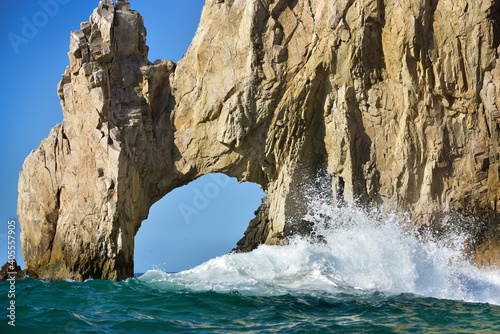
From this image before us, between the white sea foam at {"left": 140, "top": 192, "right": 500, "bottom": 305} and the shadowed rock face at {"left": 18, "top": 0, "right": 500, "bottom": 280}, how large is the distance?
2.00 ft

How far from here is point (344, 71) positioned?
12.3m

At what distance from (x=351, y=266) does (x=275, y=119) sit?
466 centimetres

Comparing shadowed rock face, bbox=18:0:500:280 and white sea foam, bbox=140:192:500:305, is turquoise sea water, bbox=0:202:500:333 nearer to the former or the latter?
white sea foam, bbox=140:192:500:305

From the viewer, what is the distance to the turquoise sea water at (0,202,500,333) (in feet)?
20.7

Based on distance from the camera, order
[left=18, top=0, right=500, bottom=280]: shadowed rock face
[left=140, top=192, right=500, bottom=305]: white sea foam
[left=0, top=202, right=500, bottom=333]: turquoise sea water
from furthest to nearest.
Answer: [left=18, top=0, right=500, bottom=280]: shadowed rock face → [left=140, top=192, right=500, bottom=305]: white sea foam → [left=0, top=202, right=500, bottom=333]: turquoise sea water


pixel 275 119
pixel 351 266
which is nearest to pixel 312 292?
pixel 351 266

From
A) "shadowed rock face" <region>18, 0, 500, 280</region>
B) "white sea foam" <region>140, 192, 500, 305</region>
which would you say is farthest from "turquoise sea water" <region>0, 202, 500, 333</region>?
"shadowed rock face" <region>18, 0, 500, 280</region>

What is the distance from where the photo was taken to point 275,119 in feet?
42.1

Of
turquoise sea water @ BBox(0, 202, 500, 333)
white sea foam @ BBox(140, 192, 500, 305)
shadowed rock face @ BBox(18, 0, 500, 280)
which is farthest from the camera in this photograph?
shadowed rock face @ BBox(18, 0, 500, 280)

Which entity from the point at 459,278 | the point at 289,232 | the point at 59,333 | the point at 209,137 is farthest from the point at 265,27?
the point at 59,333

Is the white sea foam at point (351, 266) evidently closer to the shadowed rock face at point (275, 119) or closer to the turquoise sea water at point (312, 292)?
the turquoise sea water at point (312, 292)

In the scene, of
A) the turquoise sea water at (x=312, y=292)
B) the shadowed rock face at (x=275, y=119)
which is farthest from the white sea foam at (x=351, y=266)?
the shadowed rock face at (x=275, y=119)

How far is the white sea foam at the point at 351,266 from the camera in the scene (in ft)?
30.1

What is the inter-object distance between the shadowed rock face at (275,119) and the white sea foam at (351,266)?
0.61 metres
